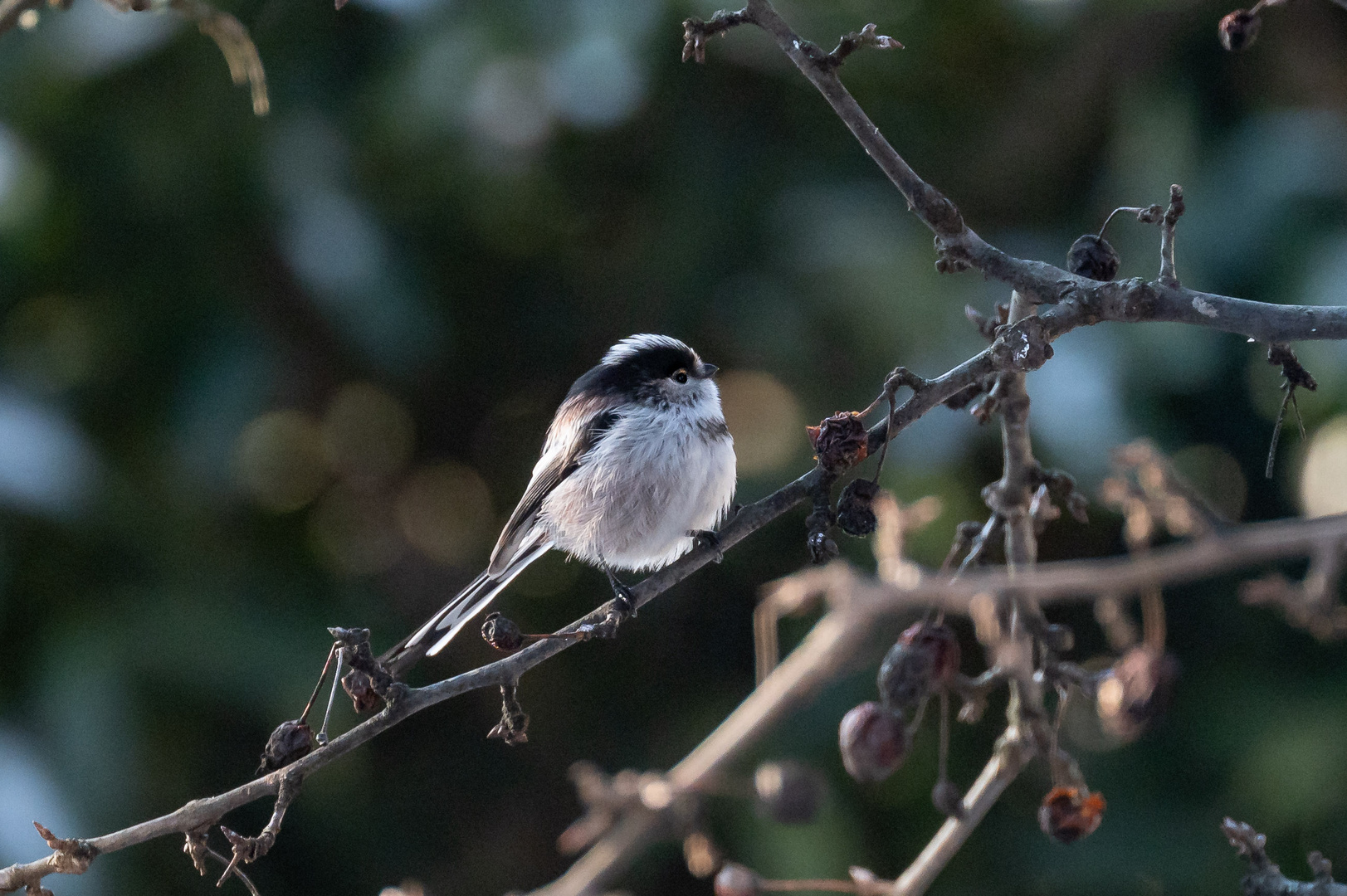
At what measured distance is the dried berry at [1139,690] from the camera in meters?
0.88

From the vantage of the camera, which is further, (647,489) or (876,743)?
(647,489)

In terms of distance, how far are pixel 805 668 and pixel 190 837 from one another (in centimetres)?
69

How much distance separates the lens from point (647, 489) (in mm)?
1889

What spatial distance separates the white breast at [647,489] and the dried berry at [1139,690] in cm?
102

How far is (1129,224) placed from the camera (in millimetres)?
2545

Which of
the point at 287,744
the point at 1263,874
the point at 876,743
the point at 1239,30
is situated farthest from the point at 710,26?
the point at 1263,874

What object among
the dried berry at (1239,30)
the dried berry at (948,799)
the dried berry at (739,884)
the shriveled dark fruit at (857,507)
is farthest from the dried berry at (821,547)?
the dried berry at (1239,30)

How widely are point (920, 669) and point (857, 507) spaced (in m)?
0.20

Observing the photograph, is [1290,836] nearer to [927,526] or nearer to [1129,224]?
[927,526]

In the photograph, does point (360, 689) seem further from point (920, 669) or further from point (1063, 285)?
point (1063, 285)

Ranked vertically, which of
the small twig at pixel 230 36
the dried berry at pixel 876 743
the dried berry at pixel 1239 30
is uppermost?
the small twig at pixel 230 36

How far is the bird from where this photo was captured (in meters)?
1.87

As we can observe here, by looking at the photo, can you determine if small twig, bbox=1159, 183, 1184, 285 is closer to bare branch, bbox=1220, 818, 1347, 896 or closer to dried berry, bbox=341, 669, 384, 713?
bare branch, bbox=1220, 818, 1347, 896

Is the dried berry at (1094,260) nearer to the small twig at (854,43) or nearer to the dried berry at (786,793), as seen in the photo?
the small twig at (854,43)
